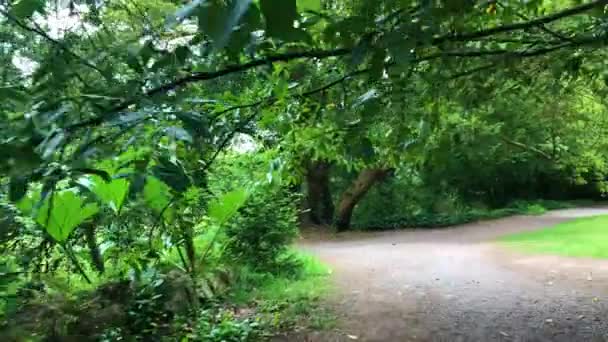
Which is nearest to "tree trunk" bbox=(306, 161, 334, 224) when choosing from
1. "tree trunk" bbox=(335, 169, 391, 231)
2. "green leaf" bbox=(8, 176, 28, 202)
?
"tree trunk" bbox=(335, 169, 391, 231)

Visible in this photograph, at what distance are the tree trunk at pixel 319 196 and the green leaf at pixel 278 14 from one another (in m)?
19.6

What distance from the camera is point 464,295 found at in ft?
24.3

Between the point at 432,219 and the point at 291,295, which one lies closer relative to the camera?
the point at 291,295

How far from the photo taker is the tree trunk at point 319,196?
67.4 ft

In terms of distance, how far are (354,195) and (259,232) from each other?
33.2 feet

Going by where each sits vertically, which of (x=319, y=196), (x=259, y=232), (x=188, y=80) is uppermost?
(x=319, y=196)

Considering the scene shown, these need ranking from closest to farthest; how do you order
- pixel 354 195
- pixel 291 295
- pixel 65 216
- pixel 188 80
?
pixel 188 80 < pixel 65 216 < pixel 291 295 < pixel 354 195

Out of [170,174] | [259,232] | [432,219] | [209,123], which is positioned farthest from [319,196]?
[170,174]

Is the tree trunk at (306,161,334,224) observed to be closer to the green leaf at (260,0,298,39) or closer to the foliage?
the foliage

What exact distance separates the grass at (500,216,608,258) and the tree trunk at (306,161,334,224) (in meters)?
7.32

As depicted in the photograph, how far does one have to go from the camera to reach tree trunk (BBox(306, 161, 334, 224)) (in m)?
20.5

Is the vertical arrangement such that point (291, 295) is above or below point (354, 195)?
below

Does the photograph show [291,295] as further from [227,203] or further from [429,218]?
[429,218]

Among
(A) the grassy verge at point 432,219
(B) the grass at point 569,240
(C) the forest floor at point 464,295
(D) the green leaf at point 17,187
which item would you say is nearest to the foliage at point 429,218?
(A) the grassy verge at point 432,219
